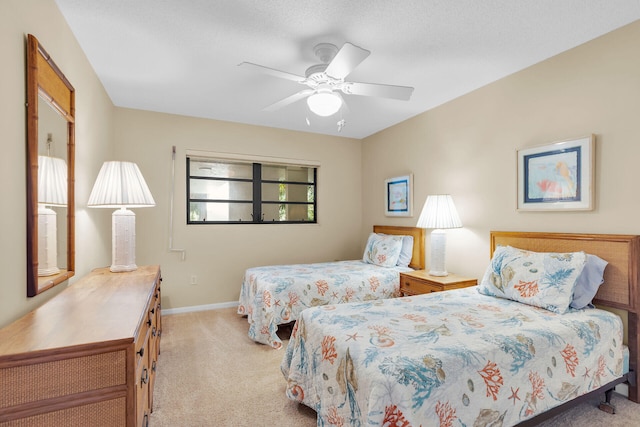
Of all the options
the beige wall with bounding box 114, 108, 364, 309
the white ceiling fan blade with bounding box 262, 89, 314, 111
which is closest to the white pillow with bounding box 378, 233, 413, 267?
the beige wall with bounding box 114, 108, 364, 309

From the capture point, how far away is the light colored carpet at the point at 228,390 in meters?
1.95

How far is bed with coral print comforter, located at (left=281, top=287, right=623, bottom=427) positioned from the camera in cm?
134

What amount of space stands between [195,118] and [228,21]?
7.50 feet

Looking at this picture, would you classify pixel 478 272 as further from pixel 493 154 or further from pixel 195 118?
pixel 195 118

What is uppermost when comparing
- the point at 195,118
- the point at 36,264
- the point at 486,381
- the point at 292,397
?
the point at 195,118

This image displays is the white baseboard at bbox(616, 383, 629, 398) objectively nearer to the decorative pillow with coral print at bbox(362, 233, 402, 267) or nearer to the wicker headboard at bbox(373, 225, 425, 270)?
the wicker headboard at bbox(373, 225, 425, 270)

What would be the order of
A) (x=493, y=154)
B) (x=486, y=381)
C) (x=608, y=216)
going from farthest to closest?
(x=493, y=154)
(x=608, y=216)
(x=486, y=381)

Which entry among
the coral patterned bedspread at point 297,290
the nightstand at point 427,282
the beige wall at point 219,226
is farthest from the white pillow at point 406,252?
the beige wall at point 219,226

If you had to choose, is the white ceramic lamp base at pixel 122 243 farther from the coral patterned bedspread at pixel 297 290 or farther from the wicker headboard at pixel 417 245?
the wicker headboard at pixel 417 245

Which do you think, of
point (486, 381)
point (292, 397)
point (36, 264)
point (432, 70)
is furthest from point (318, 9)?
point (292, 397)

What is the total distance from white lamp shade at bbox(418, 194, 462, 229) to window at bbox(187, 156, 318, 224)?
6.71 ft

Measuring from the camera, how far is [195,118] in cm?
414

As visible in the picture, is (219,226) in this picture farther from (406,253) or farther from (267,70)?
(267,70)

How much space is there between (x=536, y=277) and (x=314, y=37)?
2328 millimetres
